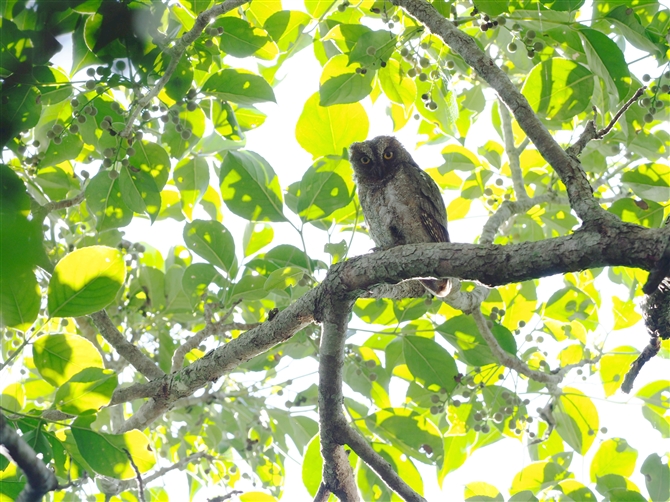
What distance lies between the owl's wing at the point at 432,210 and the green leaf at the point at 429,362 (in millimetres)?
569

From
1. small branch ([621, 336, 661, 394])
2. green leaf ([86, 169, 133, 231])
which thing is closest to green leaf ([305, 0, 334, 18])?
green leaf ([86, 169, 133, 231])

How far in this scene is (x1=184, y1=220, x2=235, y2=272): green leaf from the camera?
2.54 meters

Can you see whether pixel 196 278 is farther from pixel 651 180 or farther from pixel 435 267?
pixel 651 180

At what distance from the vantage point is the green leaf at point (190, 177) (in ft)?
9.08

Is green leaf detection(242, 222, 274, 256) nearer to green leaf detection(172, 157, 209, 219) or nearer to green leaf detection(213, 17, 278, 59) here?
green leaf detection(172, 157, 209, 219)

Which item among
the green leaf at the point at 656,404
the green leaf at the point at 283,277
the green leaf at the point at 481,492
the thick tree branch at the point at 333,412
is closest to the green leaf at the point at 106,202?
the green leaf at the point at 283,277

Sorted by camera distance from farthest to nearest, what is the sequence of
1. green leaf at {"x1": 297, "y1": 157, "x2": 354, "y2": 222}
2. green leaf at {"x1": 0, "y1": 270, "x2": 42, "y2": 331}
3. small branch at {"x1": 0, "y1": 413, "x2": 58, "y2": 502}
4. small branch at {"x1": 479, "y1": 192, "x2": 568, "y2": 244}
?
small branch at {"x1": 479, "y1": 192, "x2": 568, "y2": 244} → green leaf at {"x1": 297, "y1": 157, "x2": 354, "y2": 222} → green leaf at {"x1": 0, "y1": 270, "x2": 42, "y2": 331} → small branch at {"x1": 0, "y1": 413, "x2": 58, "y2": 502}

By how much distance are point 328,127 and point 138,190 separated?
901mm

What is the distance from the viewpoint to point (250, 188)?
7.89ft

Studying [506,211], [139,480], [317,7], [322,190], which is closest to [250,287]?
[322,190]

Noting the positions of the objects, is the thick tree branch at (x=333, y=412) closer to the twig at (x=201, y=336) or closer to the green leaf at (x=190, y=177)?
the twig at (x=201, y=336)

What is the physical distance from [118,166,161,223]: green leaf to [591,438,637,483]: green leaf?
2484 millimetres

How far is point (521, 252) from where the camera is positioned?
1366mm

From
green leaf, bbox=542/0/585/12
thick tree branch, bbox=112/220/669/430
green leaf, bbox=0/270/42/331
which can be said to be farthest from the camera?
green leaf, bbox=542/0/585/12
